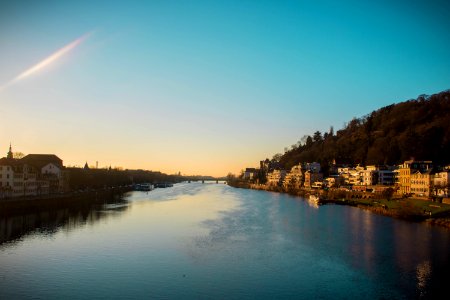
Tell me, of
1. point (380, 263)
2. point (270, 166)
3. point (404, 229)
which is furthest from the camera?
point (270, 166)

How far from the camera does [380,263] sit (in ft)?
83.0

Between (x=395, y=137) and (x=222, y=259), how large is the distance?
88236 millimetres

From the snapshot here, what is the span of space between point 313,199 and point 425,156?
33079 mm

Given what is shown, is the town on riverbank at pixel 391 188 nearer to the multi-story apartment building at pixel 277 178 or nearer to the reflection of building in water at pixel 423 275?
the multi-story apartment building at pixel 277 178

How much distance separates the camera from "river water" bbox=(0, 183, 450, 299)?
802 inches

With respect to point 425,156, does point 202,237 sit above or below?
below

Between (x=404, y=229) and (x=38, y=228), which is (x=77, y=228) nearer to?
(x=38, y=228)

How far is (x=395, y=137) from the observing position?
334 feet

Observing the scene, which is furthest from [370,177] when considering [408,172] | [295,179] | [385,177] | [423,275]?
[423,275]

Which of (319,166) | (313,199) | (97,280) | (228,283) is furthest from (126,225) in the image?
(319,166)

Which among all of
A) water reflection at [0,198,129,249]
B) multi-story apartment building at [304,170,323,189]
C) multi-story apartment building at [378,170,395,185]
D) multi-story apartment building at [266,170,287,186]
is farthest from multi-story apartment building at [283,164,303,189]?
water reflection at [0,198,129,249]

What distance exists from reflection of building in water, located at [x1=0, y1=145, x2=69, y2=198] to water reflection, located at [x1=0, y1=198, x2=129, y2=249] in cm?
788

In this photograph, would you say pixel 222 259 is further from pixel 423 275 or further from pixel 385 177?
pixel 385 177

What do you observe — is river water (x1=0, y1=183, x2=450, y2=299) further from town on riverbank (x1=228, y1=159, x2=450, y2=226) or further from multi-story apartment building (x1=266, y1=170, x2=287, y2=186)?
multi-story apartment building (x1=266, y1=170, x2=287, y2=186)
